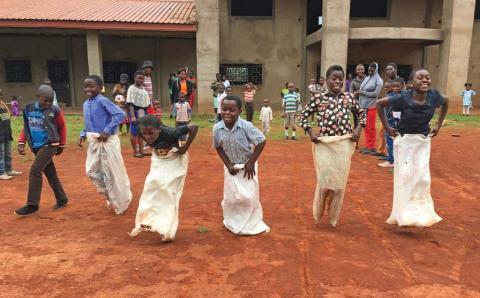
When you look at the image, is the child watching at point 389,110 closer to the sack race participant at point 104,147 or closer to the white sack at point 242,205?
the white sack at point 242,205

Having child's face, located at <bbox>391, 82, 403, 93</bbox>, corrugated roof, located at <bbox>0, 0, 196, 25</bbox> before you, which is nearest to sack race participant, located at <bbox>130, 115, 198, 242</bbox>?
child's face, located at <bbox>391, 82, 403, 93</bbox>

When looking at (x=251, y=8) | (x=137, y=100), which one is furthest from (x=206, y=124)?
(x=251, y=8)

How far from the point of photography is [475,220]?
174 inches

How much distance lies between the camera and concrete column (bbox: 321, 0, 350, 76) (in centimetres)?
1461

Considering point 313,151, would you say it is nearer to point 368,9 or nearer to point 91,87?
point 91,87

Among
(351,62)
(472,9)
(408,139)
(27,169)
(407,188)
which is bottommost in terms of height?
(27,169)

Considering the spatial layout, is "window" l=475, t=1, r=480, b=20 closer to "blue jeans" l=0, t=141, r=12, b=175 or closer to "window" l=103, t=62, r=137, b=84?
"window" l=103, t=62, r=137, b=84

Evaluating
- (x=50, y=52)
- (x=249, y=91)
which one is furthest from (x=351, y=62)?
(x=50, y=52)

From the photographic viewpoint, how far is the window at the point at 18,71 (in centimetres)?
1728

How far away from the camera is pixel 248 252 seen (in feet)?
11.7

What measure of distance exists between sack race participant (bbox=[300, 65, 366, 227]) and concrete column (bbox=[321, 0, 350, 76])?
11051mm

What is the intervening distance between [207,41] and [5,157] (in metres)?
9.78

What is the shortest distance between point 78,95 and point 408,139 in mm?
16376

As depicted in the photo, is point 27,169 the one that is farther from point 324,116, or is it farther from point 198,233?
point 324,116
